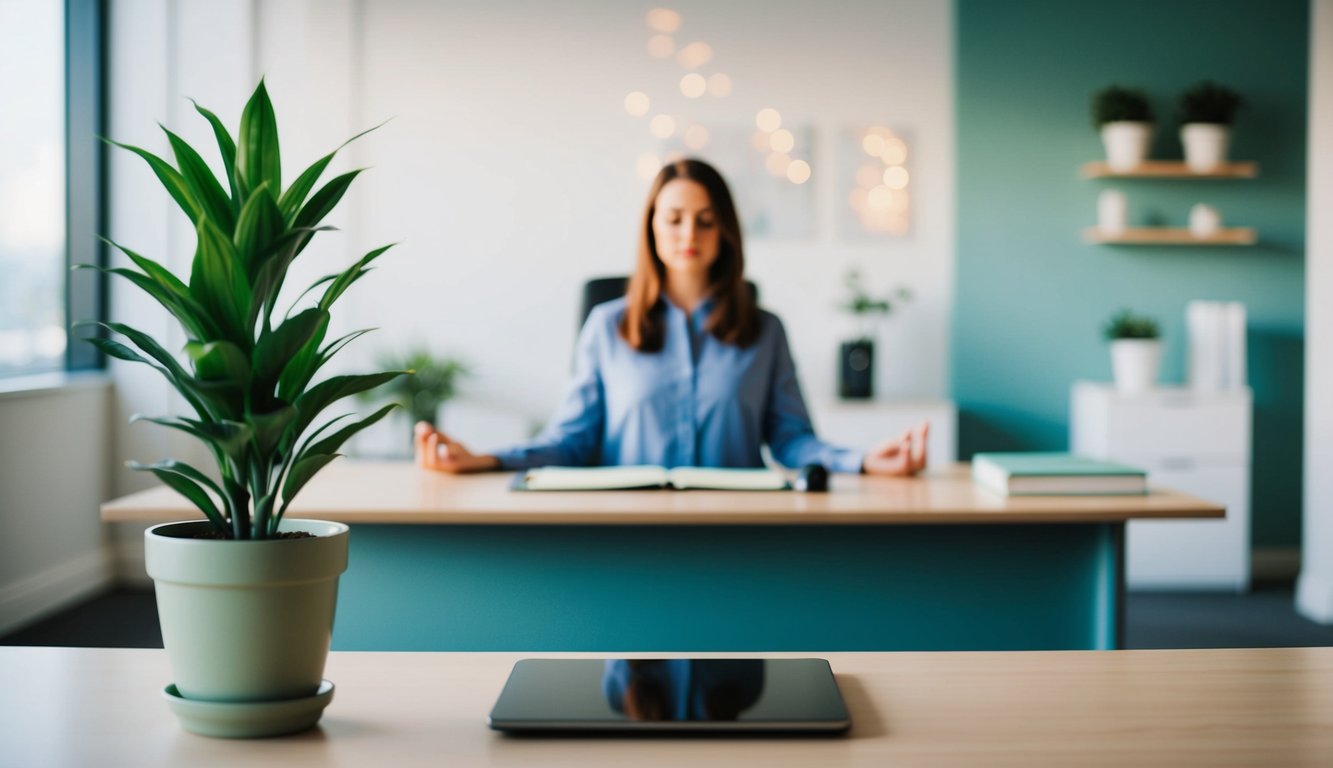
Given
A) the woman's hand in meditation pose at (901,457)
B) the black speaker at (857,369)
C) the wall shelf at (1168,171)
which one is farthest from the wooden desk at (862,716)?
the wall shelf at (1168,171)

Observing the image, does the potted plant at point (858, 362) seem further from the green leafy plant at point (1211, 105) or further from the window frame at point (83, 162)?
the window frame at point (83, 162)

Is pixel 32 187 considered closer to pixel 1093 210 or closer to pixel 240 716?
pixel 240 716

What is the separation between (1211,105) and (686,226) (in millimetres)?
3300

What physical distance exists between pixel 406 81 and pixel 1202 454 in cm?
375

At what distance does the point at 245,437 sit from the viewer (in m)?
0.89

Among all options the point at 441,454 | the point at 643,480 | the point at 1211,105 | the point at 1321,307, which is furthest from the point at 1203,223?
the point at 441,454

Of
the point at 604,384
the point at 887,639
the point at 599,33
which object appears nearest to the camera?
the point at 887,639

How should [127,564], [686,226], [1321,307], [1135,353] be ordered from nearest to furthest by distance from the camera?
1. [686,226]
2. [1321,307]
3. [127,564]
4. [1135,353]

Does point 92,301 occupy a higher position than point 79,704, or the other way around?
point 92,301

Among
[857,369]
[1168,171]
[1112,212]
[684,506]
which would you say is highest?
[1168,171]

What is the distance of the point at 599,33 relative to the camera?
5.25 m

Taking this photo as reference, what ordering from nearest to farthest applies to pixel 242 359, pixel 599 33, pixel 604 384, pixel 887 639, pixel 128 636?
pixel 242 359
pixel 887 639
pixel 604 384
pixel 128 636
pixel 599 33

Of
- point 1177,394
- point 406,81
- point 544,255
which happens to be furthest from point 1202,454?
point 406,81

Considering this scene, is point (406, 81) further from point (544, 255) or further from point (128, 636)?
point (128, 636)
